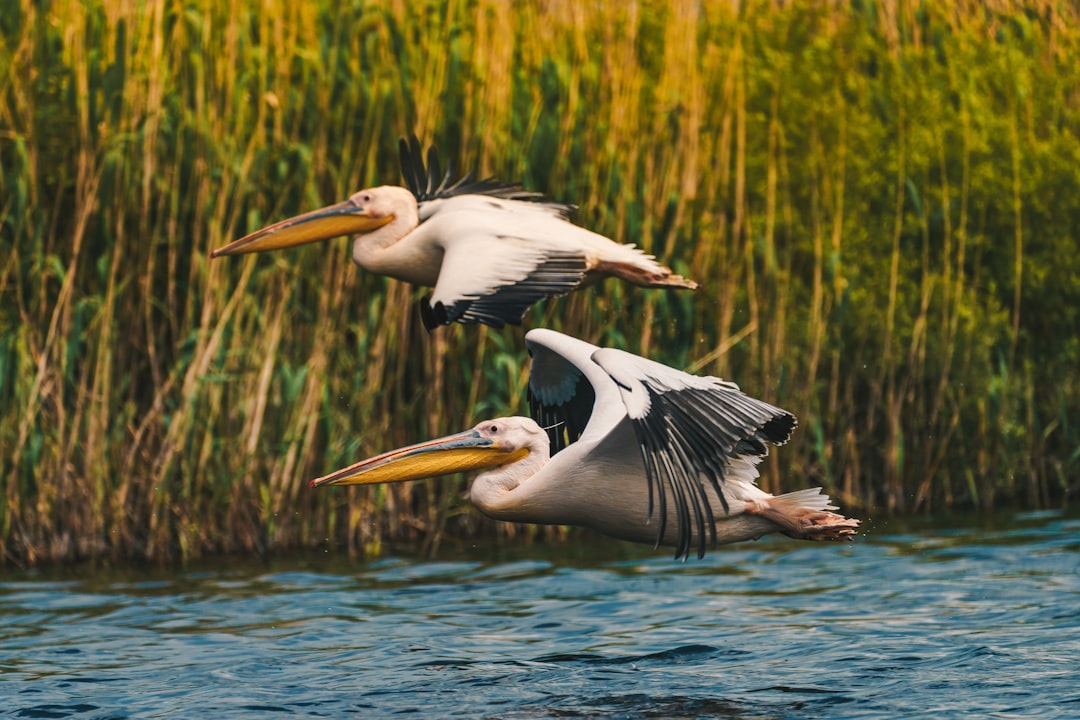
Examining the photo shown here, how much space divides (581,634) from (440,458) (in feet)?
6.53

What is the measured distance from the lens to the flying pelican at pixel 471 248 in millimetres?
6762

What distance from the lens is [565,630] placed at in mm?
8188

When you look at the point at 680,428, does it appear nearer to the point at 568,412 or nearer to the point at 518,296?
the point at 518,296

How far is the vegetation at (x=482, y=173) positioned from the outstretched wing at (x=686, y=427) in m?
3.64

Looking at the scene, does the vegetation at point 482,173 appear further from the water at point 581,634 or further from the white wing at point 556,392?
the white wing at point 556,392

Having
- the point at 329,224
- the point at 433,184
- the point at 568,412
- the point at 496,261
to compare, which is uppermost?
the point at 433,184

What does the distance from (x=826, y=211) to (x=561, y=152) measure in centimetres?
180

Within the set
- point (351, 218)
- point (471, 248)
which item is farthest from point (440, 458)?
point (351, 218)

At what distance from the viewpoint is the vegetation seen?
924 centimetres

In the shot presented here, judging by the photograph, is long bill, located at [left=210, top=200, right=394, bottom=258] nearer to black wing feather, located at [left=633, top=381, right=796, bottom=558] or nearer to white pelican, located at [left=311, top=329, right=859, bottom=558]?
white pelican, located at [left=311, top=329, right=859, bottom=558]

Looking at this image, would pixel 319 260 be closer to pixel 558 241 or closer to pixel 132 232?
pixel 132 232

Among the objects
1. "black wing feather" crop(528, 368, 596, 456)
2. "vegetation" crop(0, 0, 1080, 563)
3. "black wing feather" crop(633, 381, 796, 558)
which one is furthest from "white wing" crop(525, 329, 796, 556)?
"vegetation" crop(0, 0, 1080, 563)

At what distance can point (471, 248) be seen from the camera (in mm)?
7023

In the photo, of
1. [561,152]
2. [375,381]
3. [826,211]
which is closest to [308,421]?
[375,381]
